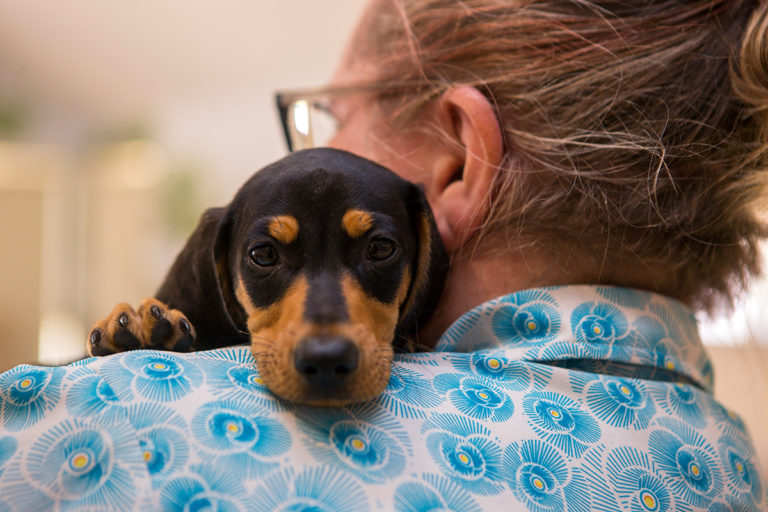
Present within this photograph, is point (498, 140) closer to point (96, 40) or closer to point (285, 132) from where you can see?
point (285, 132)

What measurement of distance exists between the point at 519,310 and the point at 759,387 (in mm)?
2036

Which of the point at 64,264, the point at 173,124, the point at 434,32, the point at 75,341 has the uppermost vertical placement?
the point at 434,32

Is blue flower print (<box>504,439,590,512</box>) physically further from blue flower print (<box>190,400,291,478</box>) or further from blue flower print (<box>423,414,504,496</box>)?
blue flower print (<box>190,400,291,478</box>)

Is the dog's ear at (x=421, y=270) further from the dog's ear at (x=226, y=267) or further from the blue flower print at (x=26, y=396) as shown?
the blue flower print at (x=26, y=396)

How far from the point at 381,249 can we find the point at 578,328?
0.38 m

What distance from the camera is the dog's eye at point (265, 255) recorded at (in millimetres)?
1225

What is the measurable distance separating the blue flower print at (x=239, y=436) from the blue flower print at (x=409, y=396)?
0.58 feet

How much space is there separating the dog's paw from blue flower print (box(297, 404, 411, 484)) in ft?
1.46

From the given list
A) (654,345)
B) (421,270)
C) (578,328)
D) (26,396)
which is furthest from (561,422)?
(26,396)

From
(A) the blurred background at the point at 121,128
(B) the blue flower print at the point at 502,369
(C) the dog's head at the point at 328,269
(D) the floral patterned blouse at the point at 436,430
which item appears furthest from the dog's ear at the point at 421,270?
(A) the blurred background at the point at 121,128

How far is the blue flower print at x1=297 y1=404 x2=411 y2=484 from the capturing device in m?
0.83

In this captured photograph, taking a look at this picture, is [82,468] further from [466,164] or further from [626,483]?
[466,164]

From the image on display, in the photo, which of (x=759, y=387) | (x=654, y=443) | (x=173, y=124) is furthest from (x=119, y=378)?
(x=173, y=124)

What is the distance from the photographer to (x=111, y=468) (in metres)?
0.74
